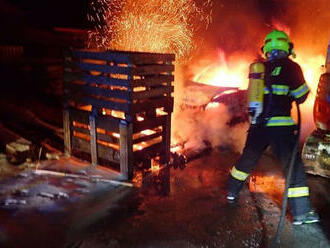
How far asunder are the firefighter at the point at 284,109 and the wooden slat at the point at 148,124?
1.83 metres

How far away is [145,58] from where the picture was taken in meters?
4.73

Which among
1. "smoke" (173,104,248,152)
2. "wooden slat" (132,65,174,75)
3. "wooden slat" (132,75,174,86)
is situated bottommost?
"smoke" (173,104,248,152)

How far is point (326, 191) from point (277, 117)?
5.92 feet

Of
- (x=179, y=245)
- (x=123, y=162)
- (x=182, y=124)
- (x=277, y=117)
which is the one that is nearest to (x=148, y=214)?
(x=179, y=245)

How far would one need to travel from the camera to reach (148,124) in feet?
16.9

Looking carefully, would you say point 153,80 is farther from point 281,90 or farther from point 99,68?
point 281,90

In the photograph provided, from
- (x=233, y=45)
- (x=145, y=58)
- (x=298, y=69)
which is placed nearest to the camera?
(x=298, y=69)

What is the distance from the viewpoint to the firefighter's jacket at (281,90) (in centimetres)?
391

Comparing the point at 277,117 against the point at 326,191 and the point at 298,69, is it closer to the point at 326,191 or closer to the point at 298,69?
the point at 298,69

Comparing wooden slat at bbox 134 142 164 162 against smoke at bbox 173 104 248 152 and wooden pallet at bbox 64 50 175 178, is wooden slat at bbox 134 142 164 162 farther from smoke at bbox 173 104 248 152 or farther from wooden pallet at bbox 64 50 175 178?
smoke at bbox 173 104 248 152

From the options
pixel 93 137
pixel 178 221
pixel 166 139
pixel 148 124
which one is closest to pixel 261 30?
pixel 166 139

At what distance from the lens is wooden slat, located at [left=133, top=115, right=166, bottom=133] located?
4934 mm

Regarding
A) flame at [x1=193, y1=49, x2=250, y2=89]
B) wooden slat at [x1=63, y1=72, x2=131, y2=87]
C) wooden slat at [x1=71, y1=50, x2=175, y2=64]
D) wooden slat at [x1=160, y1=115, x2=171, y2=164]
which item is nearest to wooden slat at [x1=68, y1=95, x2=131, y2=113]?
wooden slat at [x1=63, y1=72, x2=131, y2=87]

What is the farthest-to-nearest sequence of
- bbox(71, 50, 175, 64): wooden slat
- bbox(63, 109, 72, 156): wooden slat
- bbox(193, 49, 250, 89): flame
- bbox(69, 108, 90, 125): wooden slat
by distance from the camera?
bbox(193, 49, 250, 89): flame
bbox(63, 109, 72, 156): wooden slat
bbox(69, 108, 90, 125): wooden slat
bbox(71, 50, 175, 64): wooden slat
